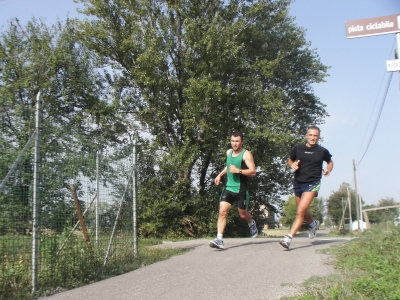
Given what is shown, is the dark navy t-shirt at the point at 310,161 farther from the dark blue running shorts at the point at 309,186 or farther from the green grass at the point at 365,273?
the green grass at the point at 365,273

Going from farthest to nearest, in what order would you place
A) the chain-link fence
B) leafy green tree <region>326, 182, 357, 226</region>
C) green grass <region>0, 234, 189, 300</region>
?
1. leafy green tree <region>326, 182, 357, 226</region>
2. the chain-link fence
3. green grass <region>0, 234, 189, 300</region>

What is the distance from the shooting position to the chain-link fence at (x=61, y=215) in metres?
4.85

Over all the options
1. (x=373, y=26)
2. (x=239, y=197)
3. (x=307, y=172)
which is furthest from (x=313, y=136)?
(x=373, y=26)

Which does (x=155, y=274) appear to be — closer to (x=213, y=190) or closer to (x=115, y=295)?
(x=115, y=295)

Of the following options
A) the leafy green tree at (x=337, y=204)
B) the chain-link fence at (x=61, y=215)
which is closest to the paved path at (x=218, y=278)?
the chain-link fence at (x=61, y=215)

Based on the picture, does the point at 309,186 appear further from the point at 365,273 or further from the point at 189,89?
the point at 189,89

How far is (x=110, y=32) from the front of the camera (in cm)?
2133

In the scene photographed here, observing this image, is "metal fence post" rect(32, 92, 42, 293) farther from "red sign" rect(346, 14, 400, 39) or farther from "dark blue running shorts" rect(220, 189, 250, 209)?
"red sign" rect(346, 14, 400, 39)

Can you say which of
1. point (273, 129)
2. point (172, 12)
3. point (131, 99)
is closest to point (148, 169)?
point (131, 99)

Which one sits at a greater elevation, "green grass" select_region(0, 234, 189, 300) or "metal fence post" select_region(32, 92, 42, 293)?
"metal fence post" select_region(32, 92, 42, 293)

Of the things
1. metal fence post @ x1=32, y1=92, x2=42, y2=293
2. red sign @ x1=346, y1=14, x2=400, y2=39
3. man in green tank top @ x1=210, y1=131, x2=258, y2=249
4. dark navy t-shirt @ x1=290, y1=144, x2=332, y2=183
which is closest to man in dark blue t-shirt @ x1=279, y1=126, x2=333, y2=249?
dark navy t-shirt @ x1=290, y1=144, x2=332, y2=183

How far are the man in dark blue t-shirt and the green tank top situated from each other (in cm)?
87

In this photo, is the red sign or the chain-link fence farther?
the red sign

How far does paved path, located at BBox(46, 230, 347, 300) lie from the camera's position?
478 cm
